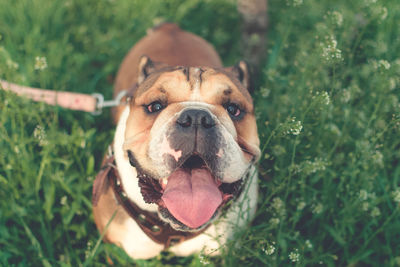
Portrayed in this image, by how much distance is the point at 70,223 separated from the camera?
3.12 metres

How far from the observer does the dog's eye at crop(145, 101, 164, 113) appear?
8.13 feet

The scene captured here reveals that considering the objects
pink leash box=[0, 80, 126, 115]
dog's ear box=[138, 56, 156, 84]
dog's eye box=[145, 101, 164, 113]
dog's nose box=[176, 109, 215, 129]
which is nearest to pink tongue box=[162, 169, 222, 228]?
dog's nose box=[176, 109, 215, 129]

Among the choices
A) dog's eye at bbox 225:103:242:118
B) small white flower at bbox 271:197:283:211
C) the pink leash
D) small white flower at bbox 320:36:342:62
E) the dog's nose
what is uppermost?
the pink leash

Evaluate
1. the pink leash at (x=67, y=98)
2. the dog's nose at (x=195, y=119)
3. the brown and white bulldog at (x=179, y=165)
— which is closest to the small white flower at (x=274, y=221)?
the brown and white bulldog at (x=179, y=165)

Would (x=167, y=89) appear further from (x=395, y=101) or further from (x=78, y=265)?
(x=395, y=101)

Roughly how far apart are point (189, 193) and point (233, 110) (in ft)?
2.24

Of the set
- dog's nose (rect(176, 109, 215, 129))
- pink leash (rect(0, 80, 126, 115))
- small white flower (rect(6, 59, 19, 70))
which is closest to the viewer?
dog's nose (rect(176, 109, 215, 129))

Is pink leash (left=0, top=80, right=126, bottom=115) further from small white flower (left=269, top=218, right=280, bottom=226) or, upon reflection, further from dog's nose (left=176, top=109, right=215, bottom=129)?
small white flower (left=269, top=218, right=280, bottom=226)

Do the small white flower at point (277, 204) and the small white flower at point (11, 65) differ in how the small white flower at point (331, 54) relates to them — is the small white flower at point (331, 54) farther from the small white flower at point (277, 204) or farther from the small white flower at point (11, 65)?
the small white flower at point (11, 65)

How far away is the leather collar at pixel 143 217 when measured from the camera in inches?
101

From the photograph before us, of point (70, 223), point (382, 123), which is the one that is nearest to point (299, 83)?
point (382, 123)

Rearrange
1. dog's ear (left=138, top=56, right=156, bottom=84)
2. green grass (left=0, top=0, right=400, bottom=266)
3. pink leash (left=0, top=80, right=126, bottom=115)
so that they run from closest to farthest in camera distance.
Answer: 1. green grass (left=0, top=0, right=400, bottom=266)
2. dog's ear (left=138, top=56, right=156, bottom=84)
3. pink leash (left=0, top=80, right=126, bottom=115)

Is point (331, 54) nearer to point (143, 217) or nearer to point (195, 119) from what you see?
point (195, 119)

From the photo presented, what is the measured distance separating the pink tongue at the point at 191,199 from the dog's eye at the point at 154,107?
49cm
